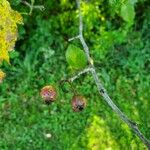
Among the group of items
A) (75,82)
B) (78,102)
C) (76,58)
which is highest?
(76,58)

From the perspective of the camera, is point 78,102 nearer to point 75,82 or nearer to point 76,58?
point 76,58

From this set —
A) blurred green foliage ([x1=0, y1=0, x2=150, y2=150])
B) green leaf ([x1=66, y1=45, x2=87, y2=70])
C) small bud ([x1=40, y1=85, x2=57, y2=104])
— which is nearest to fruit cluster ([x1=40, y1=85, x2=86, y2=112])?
small bud ([x1=40, y1=85, x2=57, y2=104])

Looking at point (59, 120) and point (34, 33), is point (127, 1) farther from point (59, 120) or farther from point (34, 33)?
point (34, 33)

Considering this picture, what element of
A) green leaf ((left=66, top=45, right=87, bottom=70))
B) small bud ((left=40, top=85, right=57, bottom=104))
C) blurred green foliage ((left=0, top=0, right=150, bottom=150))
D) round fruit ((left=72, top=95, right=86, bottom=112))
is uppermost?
green leaf ((left=66, top=45, right=87, bottom=70))

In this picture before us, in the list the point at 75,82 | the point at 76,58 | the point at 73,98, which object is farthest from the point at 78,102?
the point at 75,82

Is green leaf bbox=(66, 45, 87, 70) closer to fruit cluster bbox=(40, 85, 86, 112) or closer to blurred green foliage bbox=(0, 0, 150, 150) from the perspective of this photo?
fruit cluster bbox=(40, 85, 86, 112)

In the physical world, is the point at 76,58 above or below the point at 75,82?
above

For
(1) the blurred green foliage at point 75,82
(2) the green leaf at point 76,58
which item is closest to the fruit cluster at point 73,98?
(2) the green leaf at point 76,58

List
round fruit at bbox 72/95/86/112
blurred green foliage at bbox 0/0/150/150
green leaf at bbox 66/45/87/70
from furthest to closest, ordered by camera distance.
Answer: blurred green foliage at bbox 0/0/150/150 → round fruit at bbox 72/95/86/112 → green leaf at bbox 66/45/87/70
